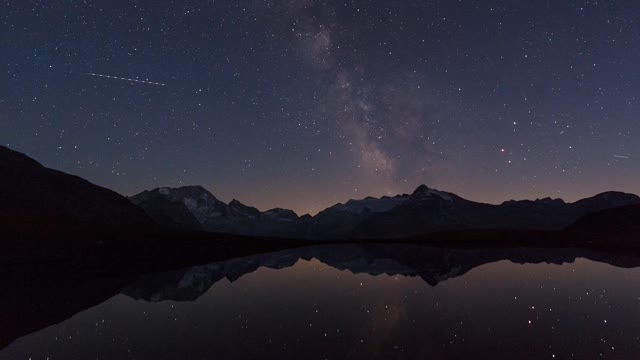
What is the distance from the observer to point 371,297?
29156mm

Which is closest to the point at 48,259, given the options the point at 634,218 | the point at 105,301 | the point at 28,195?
the point at 105,301

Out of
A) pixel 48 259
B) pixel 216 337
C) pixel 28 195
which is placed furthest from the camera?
pixel 28 195

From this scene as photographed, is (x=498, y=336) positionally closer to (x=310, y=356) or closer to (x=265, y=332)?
(x=310, y=356)

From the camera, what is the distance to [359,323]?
20.2 metres

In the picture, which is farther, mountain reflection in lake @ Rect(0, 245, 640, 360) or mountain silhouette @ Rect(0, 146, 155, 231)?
mountain silhouette @ Rect(0, 146, 155, 231)

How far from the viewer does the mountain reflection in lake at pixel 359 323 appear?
600 inches

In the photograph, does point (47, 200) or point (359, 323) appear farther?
point (47, 200)

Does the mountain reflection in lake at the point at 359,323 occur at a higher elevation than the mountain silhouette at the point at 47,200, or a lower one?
lower

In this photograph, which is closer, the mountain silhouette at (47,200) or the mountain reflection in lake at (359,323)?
the mountain reflection in lake at (359,323)

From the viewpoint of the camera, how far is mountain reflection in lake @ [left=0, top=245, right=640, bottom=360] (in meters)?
15.2

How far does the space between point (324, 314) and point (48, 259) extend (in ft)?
199

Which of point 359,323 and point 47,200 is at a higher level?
point 47,200

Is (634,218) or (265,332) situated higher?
(634,218)

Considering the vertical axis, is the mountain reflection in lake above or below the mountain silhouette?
below
